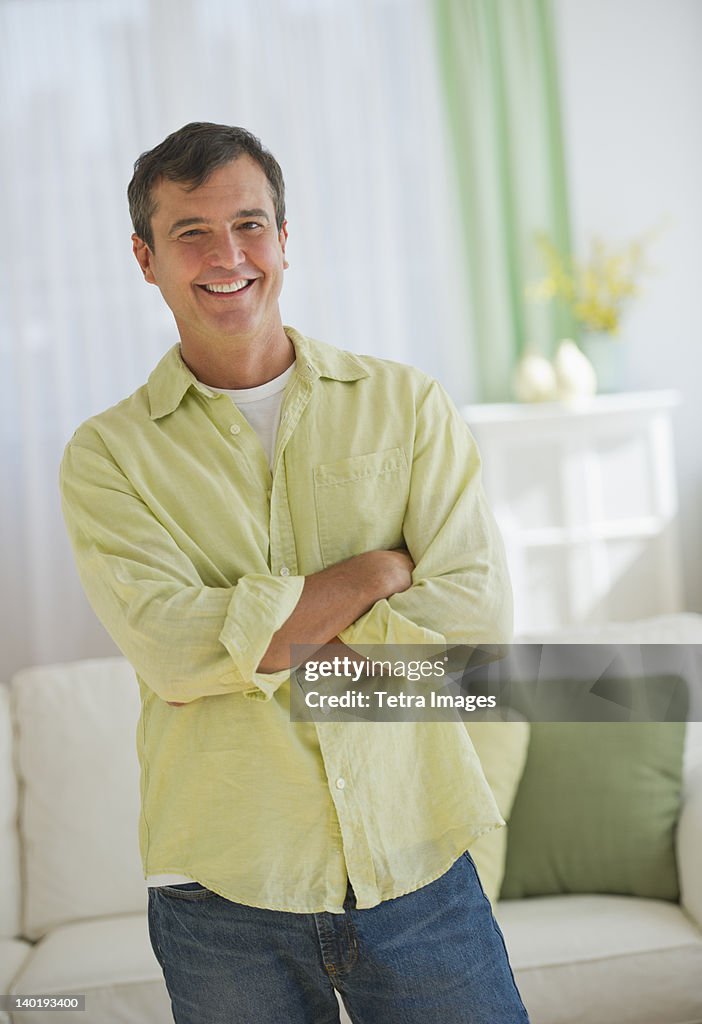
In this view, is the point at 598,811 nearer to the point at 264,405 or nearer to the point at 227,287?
the point at 264,405

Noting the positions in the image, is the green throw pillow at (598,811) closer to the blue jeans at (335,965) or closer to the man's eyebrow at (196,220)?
the blue jeans at (335,965)

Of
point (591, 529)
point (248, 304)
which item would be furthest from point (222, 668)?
point (591, 529)

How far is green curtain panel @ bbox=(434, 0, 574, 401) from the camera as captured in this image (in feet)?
13.5

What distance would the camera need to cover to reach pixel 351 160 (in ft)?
13.5

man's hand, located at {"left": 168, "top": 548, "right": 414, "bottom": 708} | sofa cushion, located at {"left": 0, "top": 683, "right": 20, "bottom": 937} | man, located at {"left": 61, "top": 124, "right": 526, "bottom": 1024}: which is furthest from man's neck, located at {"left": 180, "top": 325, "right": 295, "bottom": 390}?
sofa cushion, located at {"left": 0, "top": 683, "right": 20, "bottom": 937}

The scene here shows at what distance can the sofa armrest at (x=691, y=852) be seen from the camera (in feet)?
6.83

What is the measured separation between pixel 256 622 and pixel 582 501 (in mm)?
2837

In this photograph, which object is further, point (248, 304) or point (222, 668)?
point (248, 304)

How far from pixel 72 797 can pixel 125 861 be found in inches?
7.0

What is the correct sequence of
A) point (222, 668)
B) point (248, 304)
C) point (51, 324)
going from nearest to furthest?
point (222, 668)
point (248, 304)
point (51, 324)

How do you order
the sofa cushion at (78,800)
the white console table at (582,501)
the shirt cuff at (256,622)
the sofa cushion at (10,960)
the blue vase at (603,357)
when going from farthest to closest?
1. the blue vase at (603,357)
2. the white console table at (582,501)
3. the sofa cushion at (78,800)
4. the sofa cushion at (10,960)
5. the shirt cuff at (256,622)

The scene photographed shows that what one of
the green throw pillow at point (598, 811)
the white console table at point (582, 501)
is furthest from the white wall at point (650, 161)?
the green throw pillow at point (598, 811)

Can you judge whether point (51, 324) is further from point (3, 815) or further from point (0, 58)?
point (3, 815)

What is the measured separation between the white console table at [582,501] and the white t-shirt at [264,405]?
101 inches
